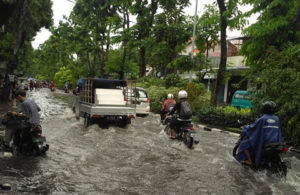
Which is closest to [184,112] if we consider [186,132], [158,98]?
[186,132]

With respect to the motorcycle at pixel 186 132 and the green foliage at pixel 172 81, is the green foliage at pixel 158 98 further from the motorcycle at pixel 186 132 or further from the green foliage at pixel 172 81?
the motorcycle at pixel 186 132

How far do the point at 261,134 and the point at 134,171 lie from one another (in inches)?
111

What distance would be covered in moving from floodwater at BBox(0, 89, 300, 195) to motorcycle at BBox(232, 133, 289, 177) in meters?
0.18

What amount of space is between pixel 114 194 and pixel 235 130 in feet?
35.3

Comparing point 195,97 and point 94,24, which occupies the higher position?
point 94,24

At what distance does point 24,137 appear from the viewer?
25.3 ft

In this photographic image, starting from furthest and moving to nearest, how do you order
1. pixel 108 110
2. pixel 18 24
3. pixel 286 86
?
pixel 18 24 → pixel 108 110 → pixel 286 86


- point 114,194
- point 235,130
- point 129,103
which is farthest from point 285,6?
point 114,194

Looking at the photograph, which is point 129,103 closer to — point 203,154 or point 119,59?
point 203,154

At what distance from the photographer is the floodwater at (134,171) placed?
229 inches

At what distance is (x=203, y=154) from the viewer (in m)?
9.27

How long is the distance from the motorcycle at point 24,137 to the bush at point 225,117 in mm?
10888

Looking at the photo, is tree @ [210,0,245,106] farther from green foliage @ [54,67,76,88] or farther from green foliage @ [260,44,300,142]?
green foliage @ [54,67,76,88]

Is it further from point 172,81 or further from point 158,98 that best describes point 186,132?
point 172,81
